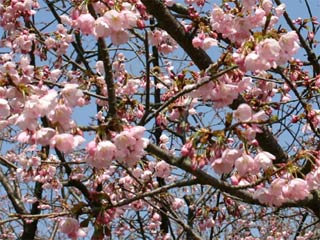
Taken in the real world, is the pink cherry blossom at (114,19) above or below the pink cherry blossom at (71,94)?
above

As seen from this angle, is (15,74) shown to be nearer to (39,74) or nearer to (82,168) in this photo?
(39,74)

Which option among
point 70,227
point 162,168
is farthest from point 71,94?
point 162,168

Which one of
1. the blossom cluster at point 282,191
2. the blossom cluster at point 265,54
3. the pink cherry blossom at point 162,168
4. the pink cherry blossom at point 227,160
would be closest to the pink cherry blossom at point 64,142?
the pink cherry blossom at point 227,160

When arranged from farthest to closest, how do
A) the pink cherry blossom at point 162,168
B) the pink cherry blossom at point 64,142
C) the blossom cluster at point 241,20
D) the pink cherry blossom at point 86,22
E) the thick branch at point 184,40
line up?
the pink cherry blossom at point 162,168 < the thick branch at point 184,40 < the blossom cluster at point 241,20 < the pink cherry blossom at point 86,22 < the pink cherry blossom at point 64,142

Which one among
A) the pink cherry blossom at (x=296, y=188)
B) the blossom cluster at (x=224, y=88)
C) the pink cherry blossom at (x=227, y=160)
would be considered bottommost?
the pink cherry blossom at (x=296, y=188)

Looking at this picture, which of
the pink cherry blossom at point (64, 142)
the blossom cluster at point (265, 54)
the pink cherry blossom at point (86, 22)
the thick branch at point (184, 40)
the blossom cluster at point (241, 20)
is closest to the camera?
the pink cherry blossom at point (64, 142)

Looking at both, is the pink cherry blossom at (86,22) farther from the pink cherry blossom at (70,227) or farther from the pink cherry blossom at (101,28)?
the pink cherry blossom at (70,227)

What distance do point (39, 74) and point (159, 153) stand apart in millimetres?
961

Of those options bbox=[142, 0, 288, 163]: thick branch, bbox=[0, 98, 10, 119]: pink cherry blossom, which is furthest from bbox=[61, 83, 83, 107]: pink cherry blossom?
bbox=[142, 0, 288, 163]: thick branch

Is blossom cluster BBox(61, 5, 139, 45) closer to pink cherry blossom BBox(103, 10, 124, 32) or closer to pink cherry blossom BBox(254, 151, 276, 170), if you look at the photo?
pink cherry blossom BBox(103, 10, 124, 32)

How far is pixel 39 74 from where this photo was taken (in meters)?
3.21

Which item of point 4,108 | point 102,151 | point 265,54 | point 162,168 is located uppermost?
point 162,168

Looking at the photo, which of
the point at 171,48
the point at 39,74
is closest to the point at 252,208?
the point at 171,48

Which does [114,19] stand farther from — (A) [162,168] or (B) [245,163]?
(A) [162,168]
